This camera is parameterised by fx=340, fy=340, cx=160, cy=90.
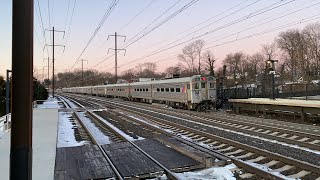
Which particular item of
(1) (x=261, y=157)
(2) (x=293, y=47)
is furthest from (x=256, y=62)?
(1) (x=261, y=157)

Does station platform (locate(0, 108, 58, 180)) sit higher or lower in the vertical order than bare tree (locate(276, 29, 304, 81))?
lower

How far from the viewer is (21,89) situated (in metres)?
4.20

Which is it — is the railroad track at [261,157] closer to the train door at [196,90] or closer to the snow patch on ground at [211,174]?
the snow patch on ground at [211,174]

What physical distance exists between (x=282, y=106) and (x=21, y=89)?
18.8 meters

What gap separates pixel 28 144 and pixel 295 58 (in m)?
74.4

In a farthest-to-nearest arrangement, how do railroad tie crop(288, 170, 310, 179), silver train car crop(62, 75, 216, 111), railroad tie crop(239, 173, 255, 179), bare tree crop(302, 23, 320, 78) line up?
bare tree crop(302, 23, 320, 78)
silver train car crop(62, 75, 216, 111)
railroad tie crop(239, 173, 255, 179)
railroad tie crop(288, 170, 310, 179)

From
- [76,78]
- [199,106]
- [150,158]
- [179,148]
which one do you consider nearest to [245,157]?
[179,148]

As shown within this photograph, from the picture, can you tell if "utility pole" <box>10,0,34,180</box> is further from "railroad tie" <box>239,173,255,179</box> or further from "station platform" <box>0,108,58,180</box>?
"railroad tie" <box>239,173,255,179</box>

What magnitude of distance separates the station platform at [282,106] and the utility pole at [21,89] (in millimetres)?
16051

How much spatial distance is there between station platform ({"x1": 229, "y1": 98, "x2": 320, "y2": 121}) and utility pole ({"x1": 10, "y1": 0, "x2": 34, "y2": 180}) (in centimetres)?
1605

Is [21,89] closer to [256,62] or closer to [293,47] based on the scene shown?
[293,47]

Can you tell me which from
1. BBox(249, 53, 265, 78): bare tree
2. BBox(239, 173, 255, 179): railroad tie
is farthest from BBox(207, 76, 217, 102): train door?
BBox(249, 53, 265, 78): bare tree

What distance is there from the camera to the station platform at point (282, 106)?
58.9 feet

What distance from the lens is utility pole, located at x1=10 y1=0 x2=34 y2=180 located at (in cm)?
420
